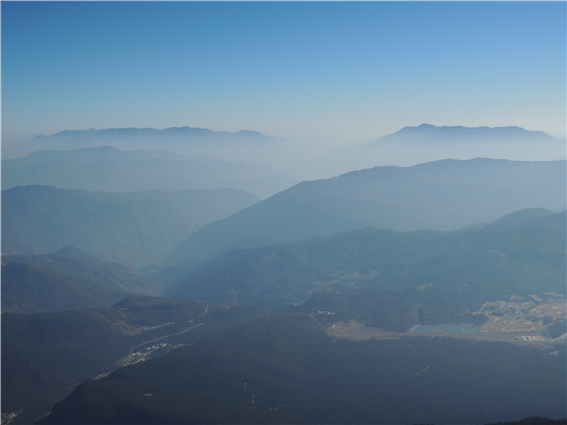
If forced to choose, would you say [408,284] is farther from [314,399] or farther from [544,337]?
[314,399]

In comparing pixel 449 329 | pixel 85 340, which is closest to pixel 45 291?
pixel 85 340

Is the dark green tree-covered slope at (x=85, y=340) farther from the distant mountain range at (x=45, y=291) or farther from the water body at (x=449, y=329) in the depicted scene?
the water body at (x=449, y=329)

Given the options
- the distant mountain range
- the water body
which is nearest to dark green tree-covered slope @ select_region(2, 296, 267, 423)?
the distant mountain range

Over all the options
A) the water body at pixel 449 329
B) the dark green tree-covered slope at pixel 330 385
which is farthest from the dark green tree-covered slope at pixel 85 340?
the water body at pixel 449 329

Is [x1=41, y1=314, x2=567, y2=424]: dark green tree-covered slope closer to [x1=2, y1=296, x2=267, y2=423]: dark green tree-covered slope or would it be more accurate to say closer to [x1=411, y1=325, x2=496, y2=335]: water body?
[x1=411, y1=325, x2=496, y2=335]: water body

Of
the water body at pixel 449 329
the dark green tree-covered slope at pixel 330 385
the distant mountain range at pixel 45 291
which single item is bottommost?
the dark green tree-covered slope at pixel 330 385

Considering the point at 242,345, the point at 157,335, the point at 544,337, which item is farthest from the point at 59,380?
the point at 544,337
